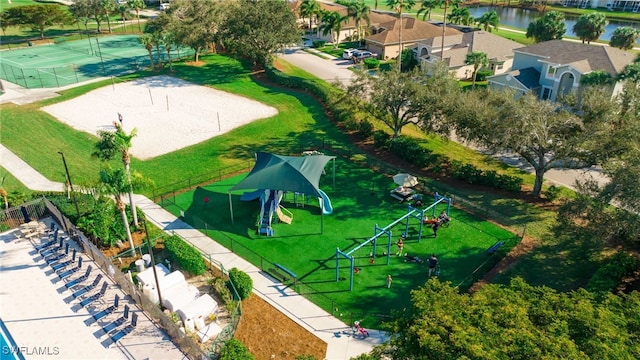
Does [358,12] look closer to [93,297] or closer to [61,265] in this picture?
[61,265]

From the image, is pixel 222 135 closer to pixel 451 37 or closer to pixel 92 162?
pixel 92 162

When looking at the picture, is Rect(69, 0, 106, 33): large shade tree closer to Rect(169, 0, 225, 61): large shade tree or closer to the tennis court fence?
the tennis court fence

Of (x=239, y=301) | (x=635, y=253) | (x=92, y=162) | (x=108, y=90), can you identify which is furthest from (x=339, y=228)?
(x=108, y=90)

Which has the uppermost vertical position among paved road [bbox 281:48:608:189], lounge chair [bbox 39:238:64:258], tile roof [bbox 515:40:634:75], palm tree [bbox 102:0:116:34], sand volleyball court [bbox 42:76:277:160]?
palm tree [bbox 102:0:116:34]

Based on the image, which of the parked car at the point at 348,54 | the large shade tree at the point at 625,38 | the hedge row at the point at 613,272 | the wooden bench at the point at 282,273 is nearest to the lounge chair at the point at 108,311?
the wooden bench at the point at 282,273

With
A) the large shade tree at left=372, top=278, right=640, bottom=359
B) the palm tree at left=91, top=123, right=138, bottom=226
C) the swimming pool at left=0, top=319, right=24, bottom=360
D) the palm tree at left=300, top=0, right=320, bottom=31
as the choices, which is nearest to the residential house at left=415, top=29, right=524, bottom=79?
the palm tree at left=300, top=0, right=320, bottom=31

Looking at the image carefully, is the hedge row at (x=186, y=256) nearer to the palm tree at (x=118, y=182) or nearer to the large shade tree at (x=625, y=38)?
the palm tree at (x=118, y=182)
